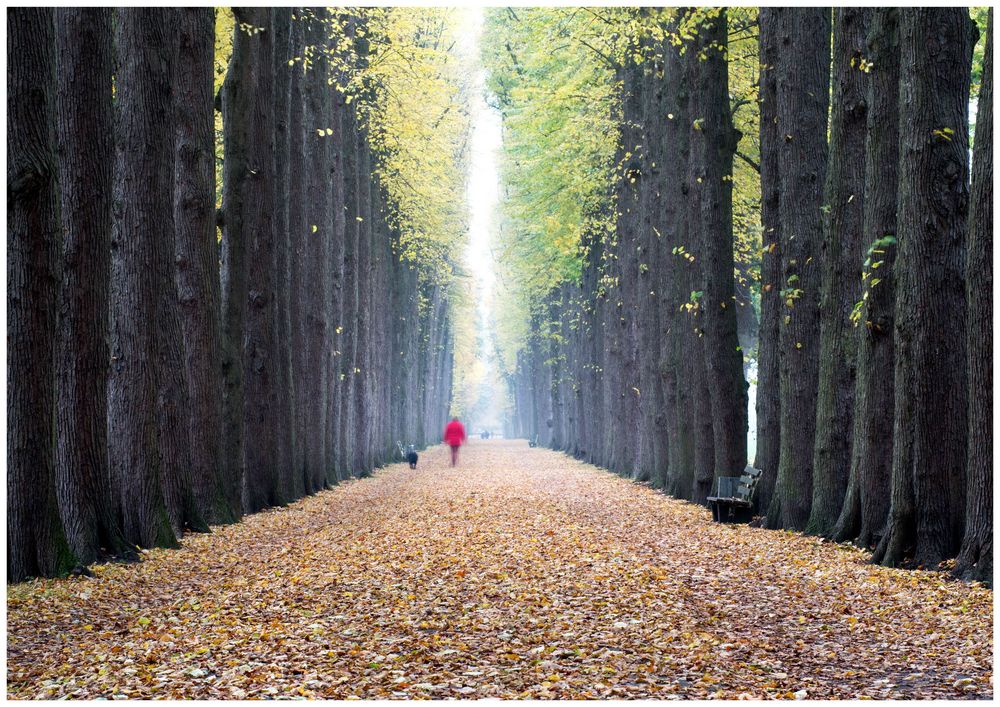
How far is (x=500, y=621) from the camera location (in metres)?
8.35

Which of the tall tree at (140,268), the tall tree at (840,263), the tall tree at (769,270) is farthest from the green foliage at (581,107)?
the tall tree at (140,268)

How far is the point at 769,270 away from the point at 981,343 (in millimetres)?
6363

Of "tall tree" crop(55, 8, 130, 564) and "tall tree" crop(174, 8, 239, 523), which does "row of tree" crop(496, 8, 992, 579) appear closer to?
"tall tree" crop(174, 8, 239, 523)

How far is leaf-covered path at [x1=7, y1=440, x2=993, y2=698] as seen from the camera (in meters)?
6.55

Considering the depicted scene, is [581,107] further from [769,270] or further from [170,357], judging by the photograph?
[170,357]

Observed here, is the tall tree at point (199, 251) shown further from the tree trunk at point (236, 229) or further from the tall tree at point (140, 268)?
the tree trunk at point (236, 229)

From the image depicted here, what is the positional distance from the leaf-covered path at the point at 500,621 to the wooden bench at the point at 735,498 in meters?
2.09

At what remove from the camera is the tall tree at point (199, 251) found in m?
14.7

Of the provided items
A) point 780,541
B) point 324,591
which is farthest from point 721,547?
point 324,591

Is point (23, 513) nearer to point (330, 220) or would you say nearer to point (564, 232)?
point (330, 220)

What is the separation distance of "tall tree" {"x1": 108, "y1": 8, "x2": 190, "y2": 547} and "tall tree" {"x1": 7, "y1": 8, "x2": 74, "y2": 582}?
2.80 meters

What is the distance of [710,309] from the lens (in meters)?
18.0

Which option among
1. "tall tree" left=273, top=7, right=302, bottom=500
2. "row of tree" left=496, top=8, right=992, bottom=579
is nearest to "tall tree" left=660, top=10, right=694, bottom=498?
"row of tree" left=496, top=8, right=992, bottom=579

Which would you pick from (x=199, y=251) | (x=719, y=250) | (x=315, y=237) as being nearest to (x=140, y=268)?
(x=199, y=251)
